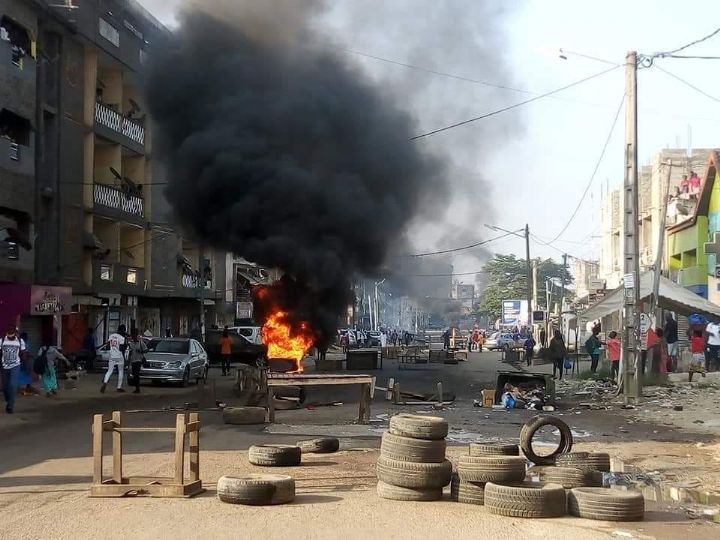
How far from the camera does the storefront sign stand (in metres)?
24.7

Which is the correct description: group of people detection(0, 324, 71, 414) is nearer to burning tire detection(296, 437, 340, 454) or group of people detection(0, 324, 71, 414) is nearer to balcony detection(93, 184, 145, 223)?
burning tire detection(296, 437, 340, 454)

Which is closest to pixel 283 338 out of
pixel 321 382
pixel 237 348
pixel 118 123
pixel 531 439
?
pixel 237 348

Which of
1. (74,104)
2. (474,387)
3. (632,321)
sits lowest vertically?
(474,387)

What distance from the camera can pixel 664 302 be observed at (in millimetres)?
23906

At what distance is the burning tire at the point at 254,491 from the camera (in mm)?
7363

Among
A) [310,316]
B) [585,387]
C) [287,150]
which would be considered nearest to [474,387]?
[585,387]

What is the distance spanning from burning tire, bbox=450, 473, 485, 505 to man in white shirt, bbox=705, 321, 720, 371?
1805 centimetres

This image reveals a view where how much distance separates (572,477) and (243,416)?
6.96 m

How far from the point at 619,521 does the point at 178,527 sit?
3579mm

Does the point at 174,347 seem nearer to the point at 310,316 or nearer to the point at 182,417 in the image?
the point at 310,316

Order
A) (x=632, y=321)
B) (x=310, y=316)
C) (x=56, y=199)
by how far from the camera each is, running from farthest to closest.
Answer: (x=56, y=199), (x=310, y=316), (x=632, y=321)

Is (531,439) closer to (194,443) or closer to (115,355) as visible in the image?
(194,443)

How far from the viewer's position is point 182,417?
7.53 m

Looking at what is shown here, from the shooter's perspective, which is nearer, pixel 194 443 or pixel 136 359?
pixel 194 443
